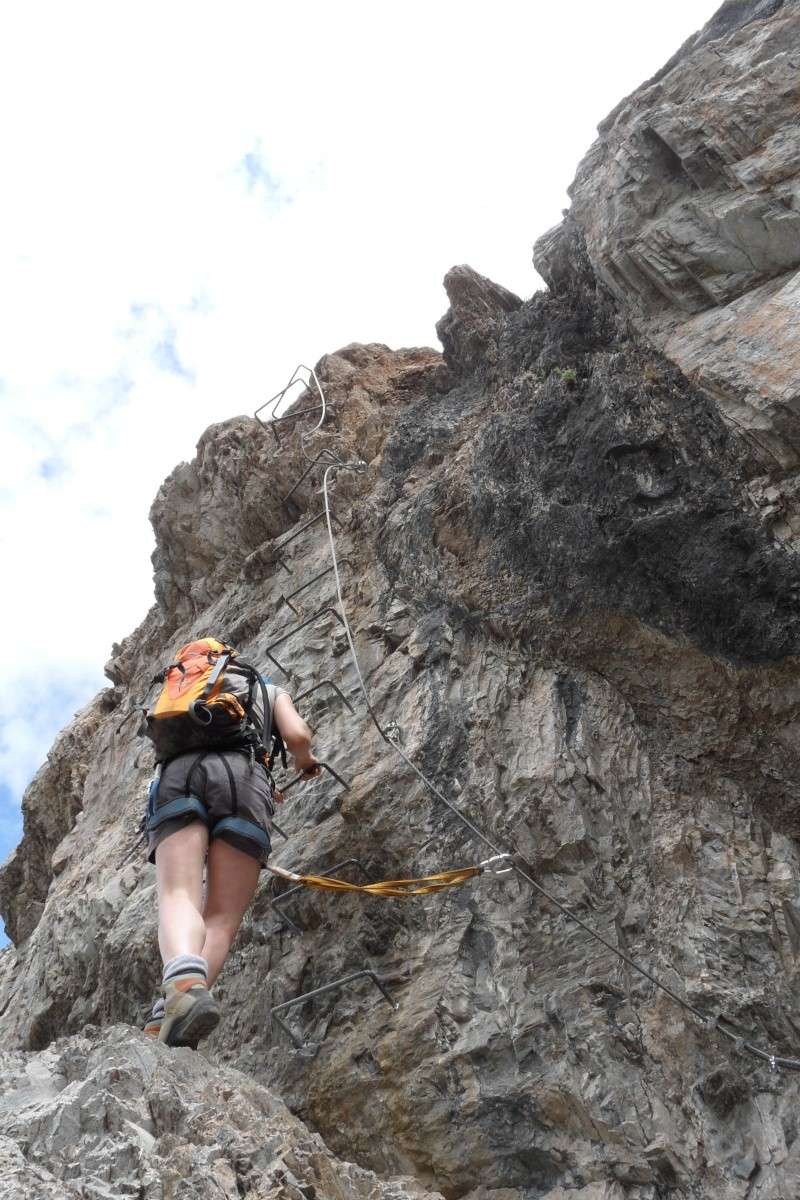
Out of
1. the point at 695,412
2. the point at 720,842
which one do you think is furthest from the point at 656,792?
the point at 695,412

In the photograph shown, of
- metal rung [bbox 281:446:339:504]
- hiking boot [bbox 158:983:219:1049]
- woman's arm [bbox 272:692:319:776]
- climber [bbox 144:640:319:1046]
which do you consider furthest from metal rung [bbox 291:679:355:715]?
hiking boot [bbox 158:983:219:1049]

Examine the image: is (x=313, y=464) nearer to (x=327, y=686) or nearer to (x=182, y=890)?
(x=327, y=686)

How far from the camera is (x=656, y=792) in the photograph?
20.2ft

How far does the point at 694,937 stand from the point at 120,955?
3797 mm

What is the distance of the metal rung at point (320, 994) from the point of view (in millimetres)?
5781

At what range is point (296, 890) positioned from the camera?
258 inches

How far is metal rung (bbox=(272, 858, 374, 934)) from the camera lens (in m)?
6.45

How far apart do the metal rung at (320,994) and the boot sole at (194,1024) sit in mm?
1193

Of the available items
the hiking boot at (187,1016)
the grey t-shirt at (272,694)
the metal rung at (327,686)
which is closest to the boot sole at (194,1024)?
the hiking boot at (187,1016)

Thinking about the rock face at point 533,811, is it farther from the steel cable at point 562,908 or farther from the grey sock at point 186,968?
the grey sock at point 186,968

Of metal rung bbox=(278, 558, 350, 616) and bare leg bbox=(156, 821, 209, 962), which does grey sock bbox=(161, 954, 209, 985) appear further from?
metal rung bbox=(278, 558, 350, 616)

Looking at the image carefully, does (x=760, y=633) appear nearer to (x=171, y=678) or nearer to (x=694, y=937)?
(x=694, y=937)

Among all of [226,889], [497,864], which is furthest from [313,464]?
[226,889]

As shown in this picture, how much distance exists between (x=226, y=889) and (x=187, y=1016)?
0.86 metres
